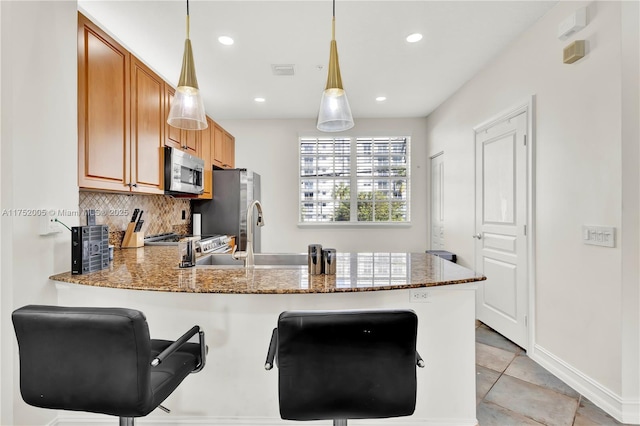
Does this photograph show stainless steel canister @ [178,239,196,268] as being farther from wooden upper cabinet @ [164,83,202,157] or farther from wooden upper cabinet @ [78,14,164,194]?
wooden upper cabinet @ [164,83,202,157]

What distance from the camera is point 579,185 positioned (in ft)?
6.47

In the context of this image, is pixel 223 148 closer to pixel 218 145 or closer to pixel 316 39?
pixel 218 145

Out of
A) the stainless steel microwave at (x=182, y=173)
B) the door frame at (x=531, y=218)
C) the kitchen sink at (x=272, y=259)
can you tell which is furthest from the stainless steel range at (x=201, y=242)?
the door frame at (x=531, y=218)

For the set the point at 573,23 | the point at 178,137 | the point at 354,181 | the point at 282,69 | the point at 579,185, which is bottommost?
the point at 579,185

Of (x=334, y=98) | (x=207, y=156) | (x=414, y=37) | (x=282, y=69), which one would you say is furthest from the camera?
(x=207, y=156)

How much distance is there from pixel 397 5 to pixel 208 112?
3.15 meters

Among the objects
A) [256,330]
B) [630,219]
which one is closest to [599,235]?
[630,219]

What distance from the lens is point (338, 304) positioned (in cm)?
146

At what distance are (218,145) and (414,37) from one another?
2.69m

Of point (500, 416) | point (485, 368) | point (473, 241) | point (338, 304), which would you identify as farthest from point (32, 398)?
point (473, 241)

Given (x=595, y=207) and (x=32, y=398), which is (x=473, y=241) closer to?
(x=595, y=207)

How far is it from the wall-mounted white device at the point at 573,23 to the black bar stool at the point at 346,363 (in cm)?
224

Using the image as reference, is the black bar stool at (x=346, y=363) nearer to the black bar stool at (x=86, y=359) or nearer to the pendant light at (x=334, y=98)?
the black bar stool at (x=86, y=359)

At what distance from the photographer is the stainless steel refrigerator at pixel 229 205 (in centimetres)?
369
